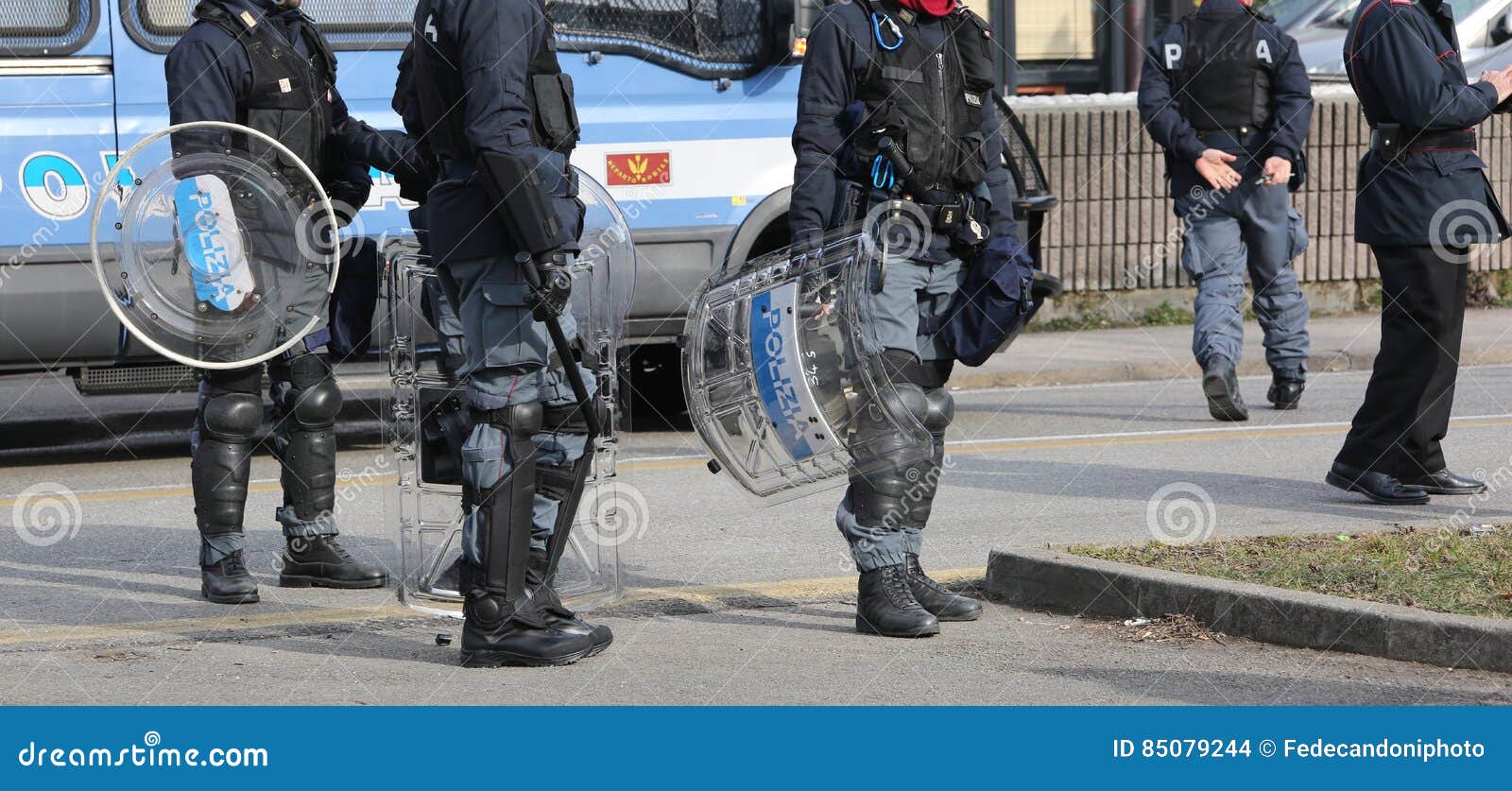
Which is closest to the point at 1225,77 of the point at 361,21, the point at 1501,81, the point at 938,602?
the point at 1501,81

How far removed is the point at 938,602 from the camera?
538 cm

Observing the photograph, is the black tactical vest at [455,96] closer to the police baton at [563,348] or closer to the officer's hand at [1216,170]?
the police baton at [563,348]

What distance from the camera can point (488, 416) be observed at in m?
4.78

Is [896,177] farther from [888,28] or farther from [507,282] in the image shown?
[507,282]

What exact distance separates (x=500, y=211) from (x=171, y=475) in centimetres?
438

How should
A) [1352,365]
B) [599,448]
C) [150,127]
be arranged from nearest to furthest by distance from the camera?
[599,448] < [150,127] < [1352,365]

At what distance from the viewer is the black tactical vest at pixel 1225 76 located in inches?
359

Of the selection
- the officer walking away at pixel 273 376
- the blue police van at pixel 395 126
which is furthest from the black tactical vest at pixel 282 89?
the blue police van at pixel 395 126

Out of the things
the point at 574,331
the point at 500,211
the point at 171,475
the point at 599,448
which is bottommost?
the point at 171,475

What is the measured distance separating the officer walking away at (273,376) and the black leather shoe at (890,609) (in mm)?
1669

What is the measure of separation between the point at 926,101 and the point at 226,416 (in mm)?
2300

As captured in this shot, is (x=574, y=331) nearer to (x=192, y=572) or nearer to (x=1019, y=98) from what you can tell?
(x=192, y=572)

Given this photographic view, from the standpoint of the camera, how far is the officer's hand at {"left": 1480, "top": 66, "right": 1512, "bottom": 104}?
668 centimetres

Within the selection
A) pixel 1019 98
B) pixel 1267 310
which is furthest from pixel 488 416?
pixel 1019 98
